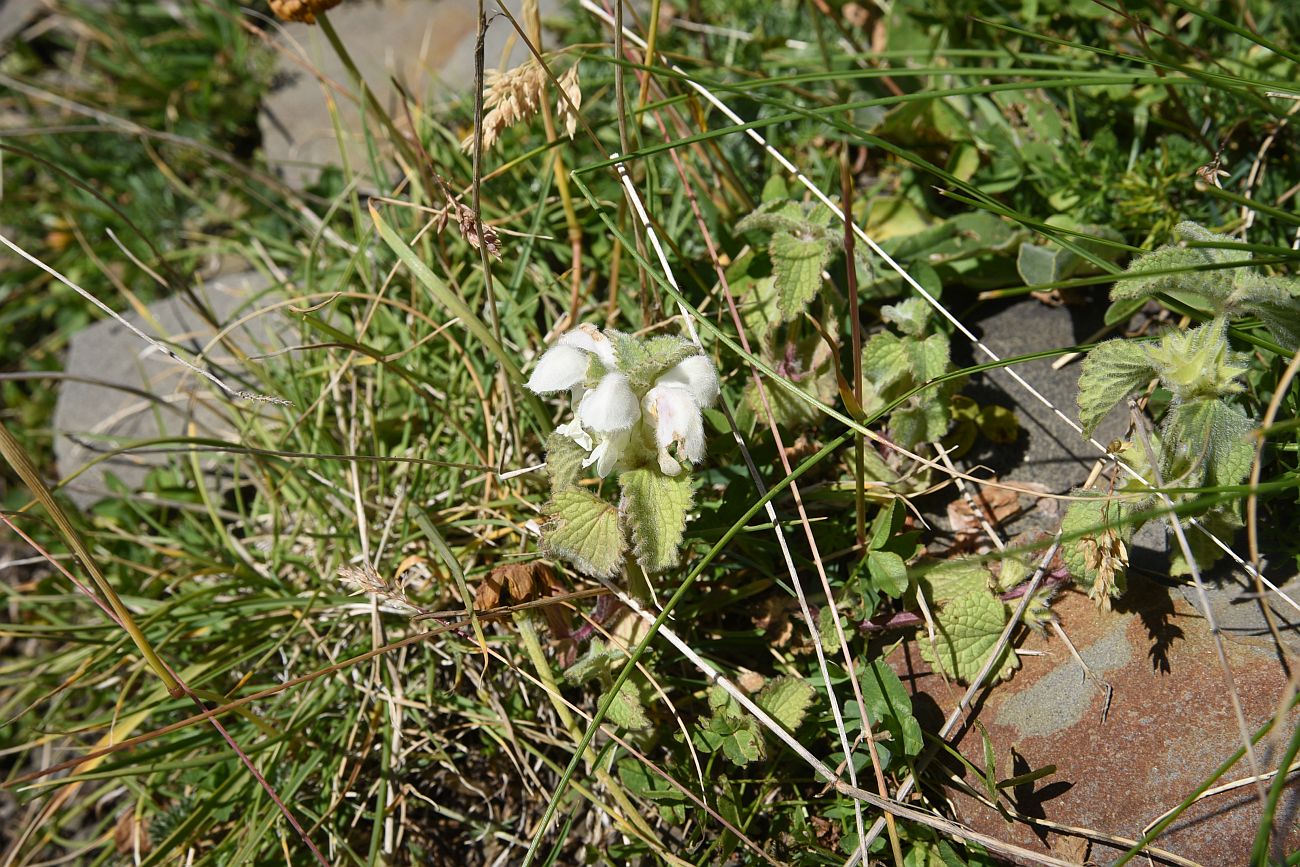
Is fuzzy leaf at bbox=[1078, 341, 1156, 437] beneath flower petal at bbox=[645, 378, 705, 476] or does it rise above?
beneath

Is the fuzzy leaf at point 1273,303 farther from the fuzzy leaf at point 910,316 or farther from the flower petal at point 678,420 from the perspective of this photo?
the flower petal at point 678,420

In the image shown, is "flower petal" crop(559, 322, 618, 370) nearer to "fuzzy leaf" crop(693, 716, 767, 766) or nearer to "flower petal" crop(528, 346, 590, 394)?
"flower petal" crop(528, 346, 590, 394)

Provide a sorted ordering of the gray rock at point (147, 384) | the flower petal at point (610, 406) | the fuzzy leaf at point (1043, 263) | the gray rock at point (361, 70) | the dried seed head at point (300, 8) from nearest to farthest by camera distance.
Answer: the flower petal at point (610, 406)
the fuzzy leaf at point (1043, 263)
the dried seed head at point (300, 8)
the gray rock at point (147, 384)
the gray rock at point (361, 70)

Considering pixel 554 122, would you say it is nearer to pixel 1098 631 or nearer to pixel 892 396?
pixel 892 396

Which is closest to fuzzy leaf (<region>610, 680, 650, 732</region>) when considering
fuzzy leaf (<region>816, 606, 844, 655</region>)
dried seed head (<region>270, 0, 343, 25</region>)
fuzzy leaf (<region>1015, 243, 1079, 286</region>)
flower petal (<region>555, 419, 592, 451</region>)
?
fuzzy leaf (<region>816, 606, 844, 655</region>)

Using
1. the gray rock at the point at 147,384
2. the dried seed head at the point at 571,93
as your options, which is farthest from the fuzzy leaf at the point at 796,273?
the gray rock at the point at 147,384

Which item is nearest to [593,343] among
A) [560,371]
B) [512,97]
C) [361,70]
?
[560,371]

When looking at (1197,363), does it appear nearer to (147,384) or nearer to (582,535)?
(582,535)
